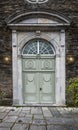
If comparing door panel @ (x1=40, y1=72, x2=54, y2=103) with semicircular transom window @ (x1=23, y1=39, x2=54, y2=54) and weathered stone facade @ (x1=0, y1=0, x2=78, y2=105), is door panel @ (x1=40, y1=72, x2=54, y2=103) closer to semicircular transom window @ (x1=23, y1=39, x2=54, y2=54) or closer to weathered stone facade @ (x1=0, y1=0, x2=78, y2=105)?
weathered stone facade @ (x1=0, y1=0, x2=78, y2=105)

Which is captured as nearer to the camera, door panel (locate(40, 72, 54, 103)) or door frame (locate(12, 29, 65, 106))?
door frame (locate(12, 29, 65, 106))

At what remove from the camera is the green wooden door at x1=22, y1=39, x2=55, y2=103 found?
12.2 m

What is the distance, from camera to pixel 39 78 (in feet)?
40.2

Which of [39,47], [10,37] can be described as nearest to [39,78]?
[39,47]

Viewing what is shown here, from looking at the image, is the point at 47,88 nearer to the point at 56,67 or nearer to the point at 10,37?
the point at 56,67

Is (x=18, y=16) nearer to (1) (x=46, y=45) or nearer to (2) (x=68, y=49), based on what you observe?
(1) (x=46, y=45)

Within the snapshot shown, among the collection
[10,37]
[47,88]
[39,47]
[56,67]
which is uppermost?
[10,37]

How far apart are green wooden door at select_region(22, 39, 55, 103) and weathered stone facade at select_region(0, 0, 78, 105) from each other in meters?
0.80

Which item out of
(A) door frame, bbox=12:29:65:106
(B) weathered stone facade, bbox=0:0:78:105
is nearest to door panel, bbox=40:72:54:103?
(A) door frame, bbox=12:29:65:106

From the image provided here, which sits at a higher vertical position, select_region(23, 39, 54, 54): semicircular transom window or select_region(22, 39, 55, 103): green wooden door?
select_region(23, 39, 54, 54): semicircular transom window

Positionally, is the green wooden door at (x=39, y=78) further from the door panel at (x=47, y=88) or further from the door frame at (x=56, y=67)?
the door frame at (x=56, y=67)

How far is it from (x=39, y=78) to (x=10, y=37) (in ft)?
8.23

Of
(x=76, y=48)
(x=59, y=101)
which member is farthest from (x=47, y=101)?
(x=76, y=48)

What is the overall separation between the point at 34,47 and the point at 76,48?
2107 millimetres
